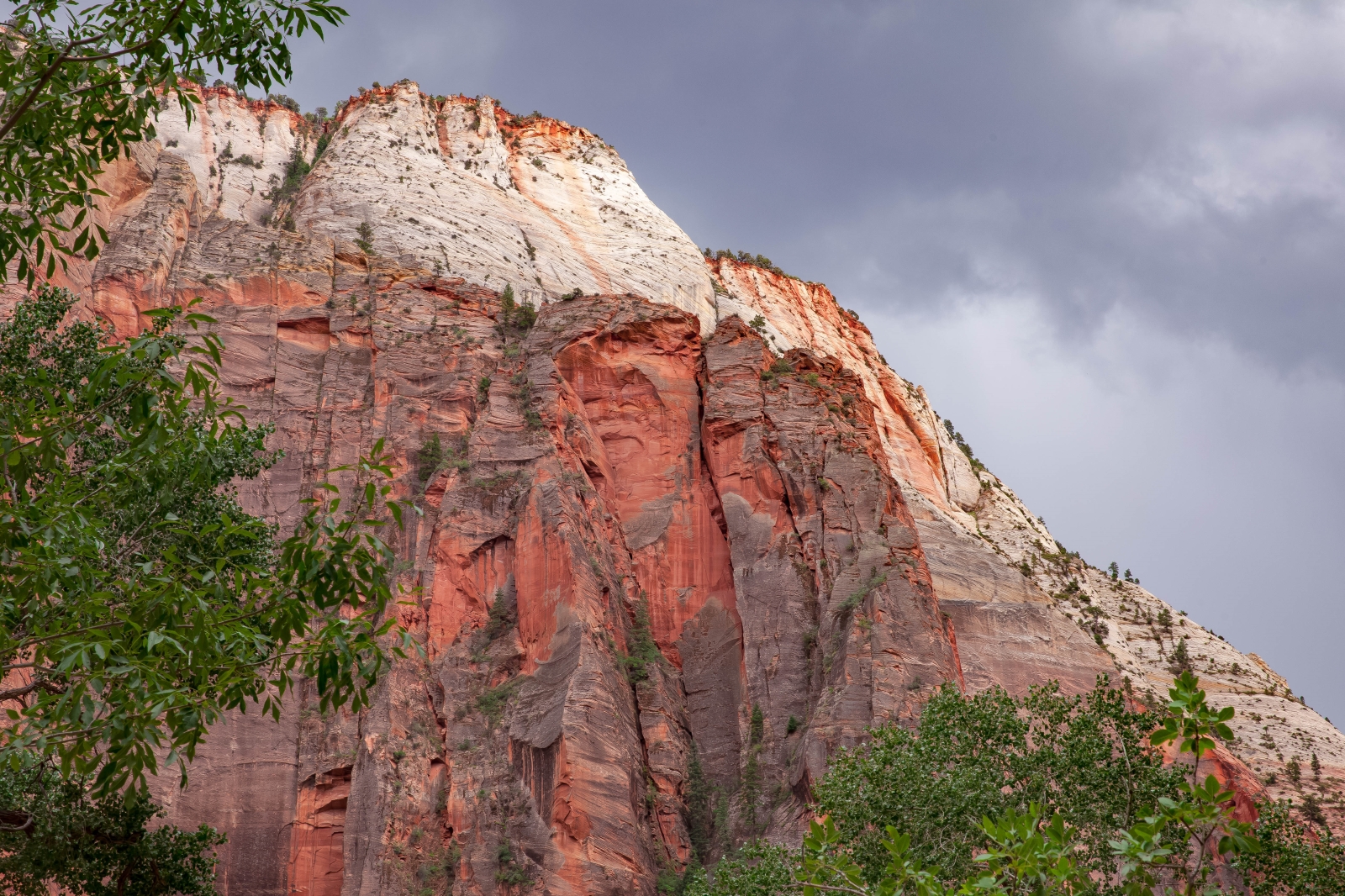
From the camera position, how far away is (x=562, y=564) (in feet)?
134

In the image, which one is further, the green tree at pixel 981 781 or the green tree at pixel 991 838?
the green tree at pixel 981 781

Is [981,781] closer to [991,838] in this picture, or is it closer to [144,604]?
[991,838]

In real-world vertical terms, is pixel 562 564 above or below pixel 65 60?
above

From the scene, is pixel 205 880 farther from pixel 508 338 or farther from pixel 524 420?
pixel 508 338

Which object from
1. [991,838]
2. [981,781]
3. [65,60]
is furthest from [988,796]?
[65,60]

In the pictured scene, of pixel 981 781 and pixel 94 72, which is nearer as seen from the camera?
pixel 94 72

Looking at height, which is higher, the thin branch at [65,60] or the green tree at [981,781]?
the thin branch at [65,60]

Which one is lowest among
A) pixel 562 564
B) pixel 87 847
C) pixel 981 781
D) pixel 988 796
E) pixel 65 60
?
pixel 87 847

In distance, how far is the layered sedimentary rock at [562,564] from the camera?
36.9 metres

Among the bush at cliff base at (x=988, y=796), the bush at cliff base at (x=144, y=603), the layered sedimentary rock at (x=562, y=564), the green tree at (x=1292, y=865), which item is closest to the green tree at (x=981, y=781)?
the bush at cliff base at (x=988, y=796)

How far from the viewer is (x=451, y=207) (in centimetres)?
6309

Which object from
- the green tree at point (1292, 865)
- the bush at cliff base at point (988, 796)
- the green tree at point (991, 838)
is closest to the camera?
the green tree at point (991, 838)

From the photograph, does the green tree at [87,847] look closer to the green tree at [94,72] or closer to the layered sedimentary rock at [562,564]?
the layered sedimentary rock at [562,564]

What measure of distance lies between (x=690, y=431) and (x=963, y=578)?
13.3 metres
